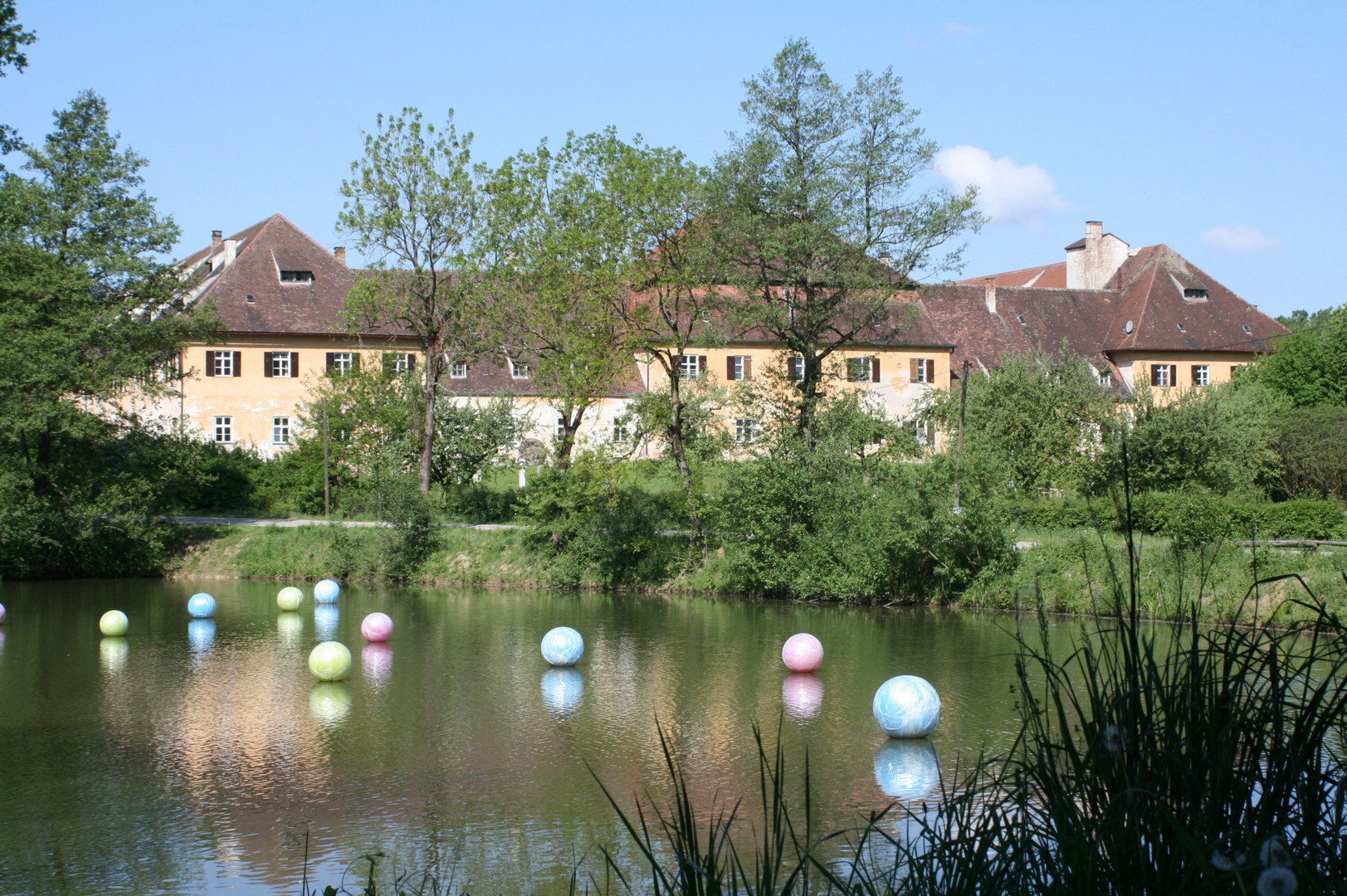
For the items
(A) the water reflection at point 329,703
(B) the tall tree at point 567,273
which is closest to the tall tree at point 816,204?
(B) the tall tree at point 567,273

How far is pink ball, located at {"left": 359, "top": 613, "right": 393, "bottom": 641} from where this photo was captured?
21.7m

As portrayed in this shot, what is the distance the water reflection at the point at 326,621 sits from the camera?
22.8 metres

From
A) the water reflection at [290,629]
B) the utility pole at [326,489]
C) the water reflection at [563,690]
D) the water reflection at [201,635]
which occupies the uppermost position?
the utility pole at [326,489]

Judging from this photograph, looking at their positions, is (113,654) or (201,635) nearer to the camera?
(113,654)

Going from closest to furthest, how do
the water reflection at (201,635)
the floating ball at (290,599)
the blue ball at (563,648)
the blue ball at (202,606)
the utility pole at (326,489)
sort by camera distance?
the blue ball at (563,648) < the water reflection at (201,635) < the blue ball at (202,606) < the floating ball at (290,599) < the utility pole at (326,489)

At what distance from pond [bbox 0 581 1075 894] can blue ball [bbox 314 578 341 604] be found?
7.76 feet

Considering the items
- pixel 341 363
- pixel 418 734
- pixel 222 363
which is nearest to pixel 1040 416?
pixel 418 734

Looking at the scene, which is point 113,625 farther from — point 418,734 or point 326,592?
point 418,734

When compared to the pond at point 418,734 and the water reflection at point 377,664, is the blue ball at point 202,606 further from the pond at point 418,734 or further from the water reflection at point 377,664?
the water reflection at point 377,664

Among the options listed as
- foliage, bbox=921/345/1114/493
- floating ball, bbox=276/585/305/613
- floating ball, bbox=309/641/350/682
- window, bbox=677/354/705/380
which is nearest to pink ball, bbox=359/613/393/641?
floating ball, bbox=309/641/350/682

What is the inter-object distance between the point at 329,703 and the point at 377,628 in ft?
18.0

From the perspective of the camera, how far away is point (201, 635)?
74.7 ft

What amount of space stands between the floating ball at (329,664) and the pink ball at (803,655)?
21.2 feet

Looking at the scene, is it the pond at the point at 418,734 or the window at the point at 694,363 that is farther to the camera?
the window at the point at 694,363
